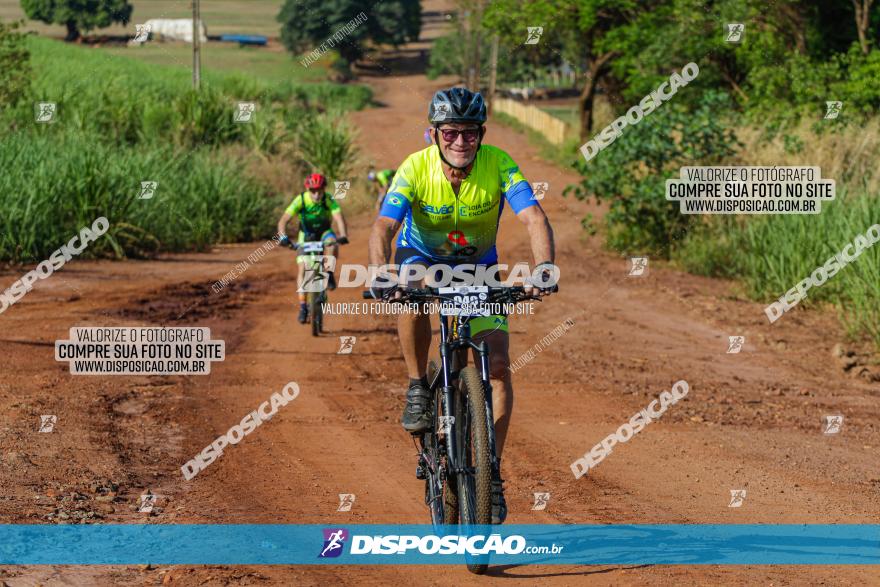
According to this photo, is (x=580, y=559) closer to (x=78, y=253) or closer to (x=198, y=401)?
(x=198, y=401)

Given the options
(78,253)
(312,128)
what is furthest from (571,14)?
(78,253)

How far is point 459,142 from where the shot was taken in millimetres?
6262

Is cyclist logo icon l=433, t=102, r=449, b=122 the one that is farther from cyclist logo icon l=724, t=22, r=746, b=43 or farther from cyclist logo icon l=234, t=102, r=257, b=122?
cyclist logo icon l=234, t=102, r=257, b=122

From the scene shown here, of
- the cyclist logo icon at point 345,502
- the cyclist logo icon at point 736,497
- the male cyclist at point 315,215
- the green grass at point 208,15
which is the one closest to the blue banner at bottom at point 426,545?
the cyclist logo icon at point 345,502

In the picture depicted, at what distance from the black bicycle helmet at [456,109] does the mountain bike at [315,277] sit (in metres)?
8.14

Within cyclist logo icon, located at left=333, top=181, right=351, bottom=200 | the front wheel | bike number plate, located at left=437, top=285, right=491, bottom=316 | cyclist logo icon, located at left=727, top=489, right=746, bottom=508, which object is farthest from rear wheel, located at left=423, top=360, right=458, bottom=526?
cyclist logo icon, located at left=333, top=181, right=351, bottom=200

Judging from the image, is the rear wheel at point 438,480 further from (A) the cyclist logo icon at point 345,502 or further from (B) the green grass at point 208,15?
(B) the green grass at point 208,15

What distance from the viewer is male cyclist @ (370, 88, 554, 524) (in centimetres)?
623

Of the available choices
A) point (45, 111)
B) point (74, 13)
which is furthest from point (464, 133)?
point (74, 13)

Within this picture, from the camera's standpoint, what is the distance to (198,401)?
10750mm

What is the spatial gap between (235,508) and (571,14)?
3390 centimetres

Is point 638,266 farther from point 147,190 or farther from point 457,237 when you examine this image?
point 457,237

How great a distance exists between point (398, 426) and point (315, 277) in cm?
486

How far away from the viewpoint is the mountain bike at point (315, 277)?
14273 millimetres
